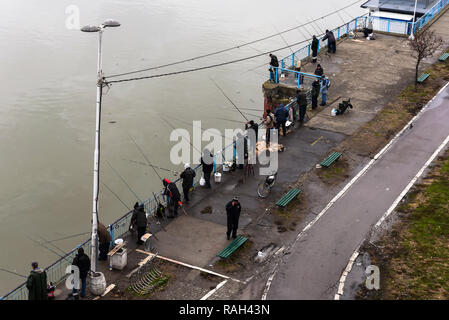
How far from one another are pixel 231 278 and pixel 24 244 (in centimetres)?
935

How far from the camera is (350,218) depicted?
60.6 ft

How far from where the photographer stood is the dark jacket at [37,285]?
536 inches

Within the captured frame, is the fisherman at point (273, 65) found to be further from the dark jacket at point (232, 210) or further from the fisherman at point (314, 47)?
the dark jacket at point (232, 210)

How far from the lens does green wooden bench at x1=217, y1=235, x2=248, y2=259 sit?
1636cm

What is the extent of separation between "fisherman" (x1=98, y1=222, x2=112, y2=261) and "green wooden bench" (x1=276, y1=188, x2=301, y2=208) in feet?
17.7

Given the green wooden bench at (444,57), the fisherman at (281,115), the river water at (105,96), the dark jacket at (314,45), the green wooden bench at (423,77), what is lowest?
the river water at (105,96)

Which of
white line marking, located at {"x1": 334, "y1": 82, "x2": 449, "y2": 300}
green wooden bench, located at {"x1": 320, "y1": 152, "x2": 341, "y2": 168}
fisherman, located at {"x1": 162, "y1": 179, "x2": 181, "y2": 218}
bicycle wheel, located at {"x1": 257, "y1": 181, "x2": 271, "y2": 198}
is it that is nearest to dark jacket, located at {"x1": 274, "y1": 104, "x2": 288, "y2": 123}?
green wooden bench, located at {"x1": 320, "y1": 152, "x2": 341, "y2": 168}

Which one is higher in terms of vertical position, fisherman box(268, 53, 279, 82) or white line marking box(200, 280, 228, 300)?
fisherman box(268, 53, 279, 82)

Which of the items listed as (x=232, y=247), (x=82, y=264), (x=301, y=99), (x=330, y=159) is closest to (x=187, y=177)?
(x=232, y=247)

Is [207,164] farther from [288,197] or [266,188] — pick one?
[288,197]

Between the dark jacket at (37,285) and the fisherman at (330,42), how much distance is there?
75.6 feet

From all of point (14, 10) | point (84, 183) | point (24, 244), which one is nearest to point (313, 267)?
point (24, 244)

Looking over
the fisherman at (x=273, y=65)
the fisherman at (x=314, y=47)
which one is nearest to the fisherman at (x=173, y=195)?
the fisherman at (x=273, y=65)

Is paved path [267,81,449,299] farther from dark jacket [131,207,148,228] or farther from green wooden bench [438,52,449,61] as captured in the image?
green wooden bench [438,52,449,61]
